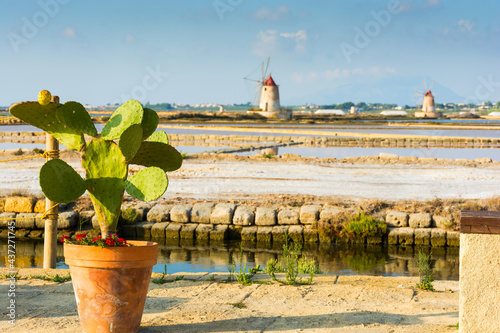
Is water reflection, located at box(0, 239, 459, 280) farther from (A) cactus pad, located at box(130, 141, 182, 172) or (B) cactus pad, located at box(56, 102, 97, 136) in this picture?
(B) cactus pad, located at box(56, 102, 97, 136)

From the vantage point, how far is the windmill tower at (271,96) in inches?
3238

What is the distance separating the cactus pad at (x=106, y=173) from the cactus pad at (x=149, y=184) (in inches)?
7.6

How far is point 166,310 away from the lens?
457 cm

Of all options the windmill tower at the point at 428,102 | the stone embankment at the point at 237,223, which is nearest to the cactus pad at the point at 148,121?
the stone embankment at the point at 237,223

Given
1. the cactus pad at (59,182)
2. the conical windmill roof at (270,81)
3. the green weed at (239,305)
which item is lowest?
the green weed at (239,305)

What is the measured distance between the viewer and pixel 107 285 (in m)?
3.82

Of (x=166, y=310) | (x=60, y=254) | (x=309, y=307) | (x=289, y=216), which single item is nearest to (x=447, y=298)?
(x=309, y=307)

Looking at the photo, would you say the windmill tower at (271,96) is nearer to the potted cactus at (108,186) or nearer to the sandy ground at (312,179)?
A: the sandy ground at (312,179)

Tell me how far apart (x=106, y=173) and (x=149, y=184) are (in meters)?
0.42

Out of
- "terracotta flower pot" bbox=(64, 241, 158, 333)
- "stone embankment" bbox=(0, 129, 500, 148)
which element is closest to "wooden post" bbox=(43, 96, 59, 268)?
"terracotta flower pot" bbox=(64, 241, 158, 333)

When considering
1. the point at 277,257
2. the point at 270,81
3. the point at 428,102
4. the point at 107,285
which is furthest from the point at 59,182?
the point at 428,102

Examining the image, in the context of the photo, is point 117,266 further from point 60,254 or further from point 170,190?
point 170,190

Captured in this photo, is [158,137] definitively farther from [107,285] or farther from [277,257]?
[277,257]

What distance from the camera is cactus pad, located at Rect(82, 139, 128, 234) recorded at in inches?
172
